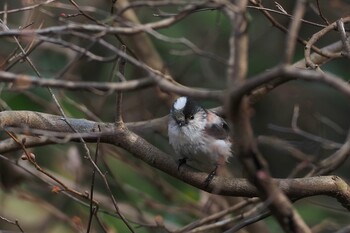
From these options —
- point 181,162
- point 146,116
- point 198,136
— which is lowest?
point 181,162

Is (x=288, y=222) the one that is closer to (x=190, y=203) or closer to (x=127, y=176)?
(x=190, y=203)

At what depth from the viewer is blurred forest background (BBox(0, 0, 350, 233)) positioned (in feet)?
16.3

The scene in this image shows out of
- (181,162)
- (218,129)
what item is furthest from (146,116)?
(181,162)

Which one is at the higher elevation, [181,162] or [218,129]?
[218,129]

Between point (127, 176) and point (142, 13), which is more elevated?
point (142, 13)

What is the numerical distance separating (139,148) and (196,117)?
71 centimetres

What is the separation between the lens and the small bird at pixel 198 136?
144 inches

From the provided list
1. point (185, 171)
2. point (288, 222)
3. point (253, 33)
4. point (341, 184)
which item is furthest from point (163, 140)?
point (288, 222)

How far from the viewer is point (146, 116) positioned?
538cm

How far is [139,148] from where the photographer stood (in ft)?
10.4

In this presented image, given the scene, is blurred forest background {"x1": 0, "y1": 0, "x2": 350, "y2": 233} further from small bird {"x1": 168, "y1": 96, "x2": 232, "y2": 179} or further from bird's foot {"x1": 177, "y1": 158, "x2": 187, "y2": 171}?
bird's foot {"x1": 177, "y1": 158, "x2": 187, "y2": 171}

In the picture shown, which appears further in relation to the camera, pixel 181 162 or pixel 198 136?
pixel 198 136

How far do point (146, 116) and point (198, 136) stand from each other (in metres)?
1.68

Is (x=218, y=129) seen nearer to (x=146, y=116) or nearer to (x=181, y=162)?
(x=181, y=162)
